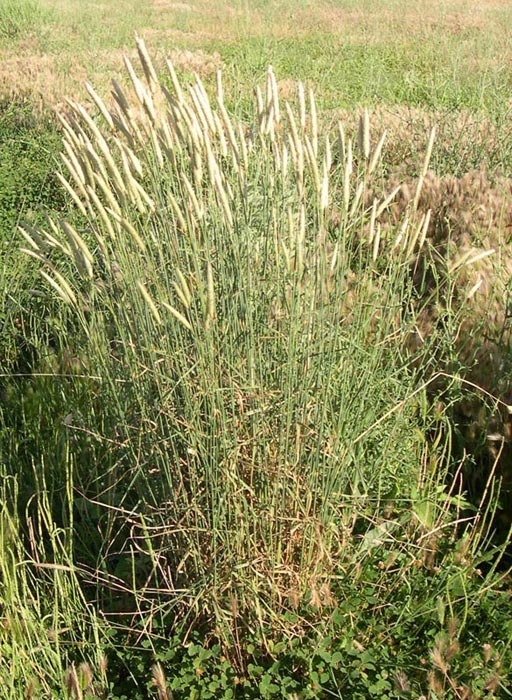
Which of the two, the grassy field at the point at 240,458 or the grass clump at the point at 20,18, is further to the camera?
the grass clump at the point at 20,18

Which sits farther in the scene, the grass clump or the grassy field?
the grass clump

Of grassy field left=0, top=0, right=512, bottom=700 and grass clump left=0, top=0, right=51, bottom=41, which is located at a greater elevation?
grass clump left=0, top=0, right=51, bottom=41

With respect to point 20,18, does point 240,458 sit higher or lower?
lower

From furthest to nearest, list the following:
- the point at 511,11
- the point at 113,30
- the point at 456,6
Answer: the point at 456,6, the point at 511,11, the point at 113,30

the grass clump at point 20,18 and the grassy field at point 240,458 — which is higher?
the grass clump at point 20,18

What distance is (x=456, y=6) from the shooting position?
16938 millimetres

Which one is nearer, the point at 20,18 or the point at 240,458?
the point at 240,458

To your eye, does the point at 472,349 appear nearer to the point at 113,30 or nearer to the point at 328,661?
the point at 328,661

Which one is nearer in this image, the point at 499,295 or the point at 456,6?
the point at 499,295

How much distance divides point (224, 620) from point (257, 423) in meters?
0.54

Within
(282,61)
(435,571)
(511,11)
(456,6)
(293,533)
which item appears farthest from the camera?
(456,6)

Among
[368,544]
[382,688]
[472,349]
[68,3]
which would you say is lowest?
[382,688]

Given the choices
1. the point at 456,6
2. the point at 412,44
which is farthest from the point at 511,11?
the point at 412,44

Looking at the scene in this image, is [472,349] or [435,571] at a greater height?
[472,349]
